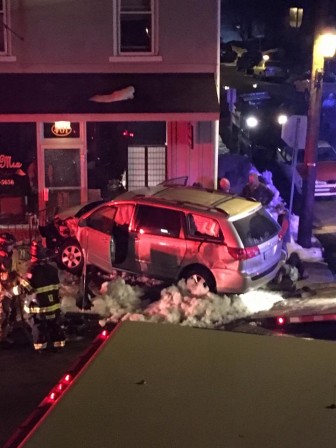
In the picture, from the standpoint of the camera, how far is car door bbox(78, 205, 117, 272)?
1253 centimetres

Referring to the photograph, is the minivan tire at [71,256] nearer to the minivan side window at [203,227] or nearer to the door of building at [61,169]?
the minivan side window at [203,227]

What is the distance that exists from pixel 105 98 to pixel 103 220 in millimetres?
3623

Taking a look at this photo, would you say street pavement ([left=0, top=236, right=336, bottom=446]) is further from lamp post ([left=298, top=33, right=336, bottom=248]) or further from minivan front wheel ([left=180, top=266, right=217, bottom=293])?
lamp post ([left=298, top=33, right=336, bottom=248])

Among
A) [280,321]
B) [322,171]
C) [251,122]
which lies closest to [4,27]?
[322,171]

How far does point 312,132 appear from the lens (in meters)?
15.6

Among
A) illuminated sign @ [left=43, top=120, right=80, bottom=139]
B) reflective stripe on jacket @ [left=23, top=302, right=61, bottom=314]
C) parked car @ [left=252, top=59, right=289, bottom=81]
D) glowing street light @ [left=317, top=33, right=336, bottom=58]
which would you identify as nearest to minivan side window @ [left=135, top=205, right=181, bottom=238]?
reflective stripe on jacket @ [left=23, top=302, right=61, bottom=314]

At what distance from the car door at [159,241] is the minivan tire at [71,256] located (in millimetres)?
1331

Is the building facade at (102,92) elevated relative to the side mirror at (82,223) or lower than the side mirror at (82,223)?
elevated

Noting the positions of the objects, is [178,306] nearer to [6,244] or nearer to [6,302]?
[6,302]

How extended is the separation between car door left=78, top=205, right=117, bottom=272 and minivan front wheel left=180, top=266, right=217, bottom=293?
1.30m

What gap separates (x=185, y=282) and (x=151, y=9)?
6790 mm

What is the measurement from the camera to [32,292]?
9617 millimetres

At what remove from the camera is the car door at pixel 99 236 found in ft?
41.1

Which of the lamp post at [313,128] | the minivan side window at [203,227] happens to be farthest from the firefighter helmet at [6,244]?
the lamp post at [313,128]
